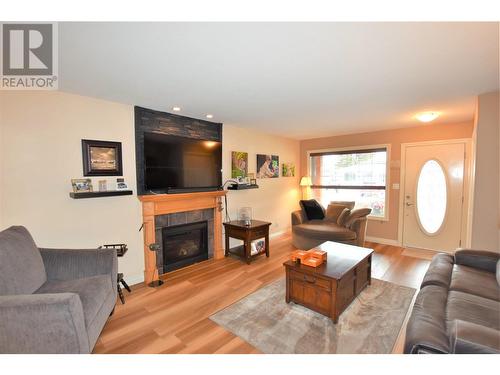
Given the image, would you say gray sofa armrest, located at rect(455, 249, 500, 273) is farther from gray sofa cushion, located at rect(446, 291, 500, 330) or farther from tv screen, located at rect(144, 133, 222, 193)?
tv screen, located at rect(144, 133, 222, 193)

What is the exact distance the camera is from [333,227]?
13.5ft

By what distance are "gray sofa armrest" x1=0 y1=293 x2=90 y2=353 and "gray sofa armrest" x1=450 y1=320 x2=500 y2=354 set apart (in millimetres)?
1996

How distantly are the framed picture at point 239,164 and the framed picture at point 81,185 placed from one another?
2247 millimetres

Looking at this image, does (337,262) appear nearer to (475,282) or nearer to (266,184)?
(475,282)

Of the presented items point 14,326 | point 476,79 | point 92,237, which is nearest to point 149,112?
point 92,237

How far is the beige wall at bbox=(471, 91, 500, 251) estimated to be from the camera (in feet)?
8.11

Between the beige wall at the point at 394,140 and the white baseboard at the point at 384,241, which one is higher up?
the beige wall at the point at 394,140

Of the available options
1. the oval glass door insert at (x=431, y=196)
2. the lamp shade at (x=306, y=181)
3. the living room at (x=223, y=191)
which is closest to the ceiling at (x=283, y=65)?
the living room at (x=223, y=191)

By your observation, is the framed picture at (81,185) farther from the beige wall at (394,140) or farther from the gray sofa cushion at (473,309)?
the beige wall at (394,140)

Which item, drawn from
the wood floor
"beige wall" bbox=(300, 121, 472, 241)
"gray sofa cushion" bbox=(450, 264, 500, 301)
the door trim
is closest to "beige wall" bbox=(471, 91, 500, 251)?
"gray sofa cushion" bbox=(450, 264, 500, 301)

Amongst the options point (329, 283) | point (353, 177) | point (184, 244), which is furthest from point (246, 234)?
point (353, 177)

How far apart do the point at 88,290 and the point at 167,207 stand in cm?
159

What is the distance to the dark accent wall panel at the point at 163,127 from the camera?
302 centimetres

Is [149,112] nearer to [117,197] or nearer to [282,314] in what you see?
[117,197]
